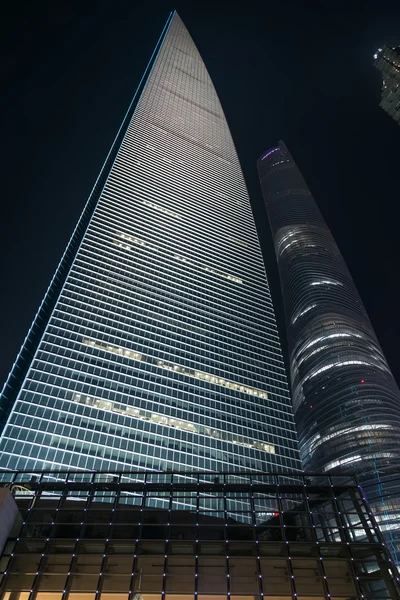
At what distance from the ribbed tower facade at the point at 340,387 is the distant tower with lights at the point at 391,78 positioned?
69.2 metres

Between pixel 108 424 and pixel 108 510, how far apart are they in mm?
58330

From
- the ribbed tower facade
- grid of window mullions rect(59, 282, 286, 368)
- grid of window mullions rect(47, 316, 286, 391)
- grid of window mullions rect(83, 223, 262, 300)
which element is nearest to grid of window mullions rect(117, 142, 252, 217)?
grid of window mullions rect(83, 223, 262, 300)

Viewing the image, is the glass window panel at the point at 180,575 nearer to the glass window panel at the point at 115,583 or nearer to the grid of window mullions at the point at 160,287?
the glass window panel at the point at 115,583

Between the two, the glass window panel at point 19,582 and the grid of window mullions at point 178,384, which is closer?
the glass window panel at point 19,582

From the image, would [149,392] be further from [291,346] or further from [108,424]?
[291,346]

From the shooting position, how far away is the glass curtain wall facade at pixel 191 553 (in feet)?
77.2

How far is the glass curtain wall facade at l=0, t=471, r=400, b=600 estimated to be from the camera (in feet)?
77.2

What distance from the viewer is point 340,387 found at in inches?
5192

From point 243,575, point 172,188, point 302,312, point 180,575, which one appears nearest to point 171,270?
point 172,188

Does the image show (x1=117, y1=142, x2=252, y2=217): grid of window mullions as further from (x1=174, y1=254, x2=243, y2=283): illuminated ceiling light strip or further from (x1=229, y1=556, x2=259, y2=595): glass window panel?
(x1=229, y1=556, x2=259, y2=595): glass window panel

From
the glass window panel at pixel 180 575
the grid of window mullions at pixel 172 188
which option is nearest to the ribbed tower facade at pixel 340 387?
the grid of window mullions at pixel 172 188

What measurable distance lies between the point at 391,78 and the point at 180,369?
403 ft

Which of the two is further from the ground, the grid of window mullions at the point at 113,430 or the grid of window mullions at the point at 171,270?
the grid of window mullions at the point at 171,270

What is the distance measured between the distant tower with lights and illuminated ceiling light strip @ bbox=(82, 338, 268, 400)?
104 meters
